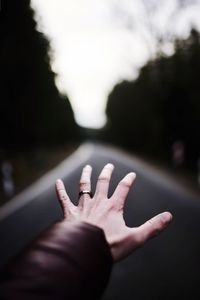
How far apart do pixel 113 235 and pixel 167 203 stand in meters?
13.8

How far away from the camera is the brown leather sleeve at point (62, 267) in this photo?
1.12m

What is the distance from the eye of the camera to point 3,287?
1.13 meters

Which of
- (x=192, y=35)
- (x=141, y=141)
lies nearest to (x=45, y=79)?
(x=192, y=35)

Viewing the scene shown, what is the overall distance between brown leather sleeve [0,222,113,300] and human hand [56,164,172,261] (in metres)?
0.12

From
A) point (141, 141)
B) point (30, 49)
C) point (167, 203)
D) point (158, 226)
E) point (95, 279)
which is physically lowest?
point (95, 279)

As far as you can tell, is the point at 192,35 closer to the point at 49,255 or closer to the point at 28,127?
the point at 28,127

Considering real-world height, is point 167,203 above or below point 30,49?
below

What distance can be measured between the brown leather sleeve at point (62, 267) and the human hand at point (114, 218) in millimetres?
116

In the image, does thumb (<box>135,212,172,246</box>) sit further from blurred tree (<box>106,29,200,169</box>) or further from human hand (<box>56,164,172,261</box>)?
blurred tree (<box>106,29,200,169</box>)

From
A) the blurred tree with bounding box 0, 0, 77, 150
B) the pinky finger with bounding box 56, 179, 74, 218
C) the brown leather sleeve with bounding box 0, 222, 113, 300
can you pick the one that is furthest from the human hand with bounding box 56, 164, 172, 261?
the blurred tree with bounding box 0, 0, 77, 150

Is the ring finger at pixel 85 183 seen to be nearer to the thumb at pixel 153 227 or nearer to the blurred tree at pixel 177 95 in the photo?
the thumb at pixel 153 227

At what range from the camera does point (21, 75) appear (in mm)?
38469

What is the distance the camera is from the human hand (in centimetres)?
146

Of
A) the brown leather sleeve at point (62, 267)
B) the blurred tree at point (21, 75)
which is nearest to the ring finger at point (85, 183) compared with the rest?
the brown leather sleeve at point (62, 267)
